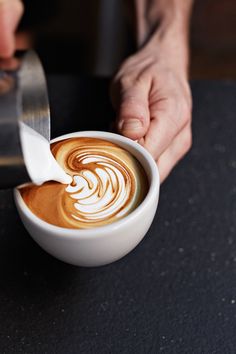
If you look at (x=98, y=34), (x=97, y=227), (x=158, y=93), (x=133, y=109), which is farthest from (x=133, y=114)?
(x=98, y=34)

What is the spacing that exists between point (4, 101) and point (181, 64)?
0.58 metres

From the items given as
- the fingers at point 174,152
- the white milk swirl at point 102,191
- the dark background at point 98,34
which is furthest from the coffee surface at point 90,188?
the dark background at point 98,34

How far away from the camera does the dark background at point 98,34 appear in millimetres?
1652

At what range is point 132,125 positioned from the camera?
858mm

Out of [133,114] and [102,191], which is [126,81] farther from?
[102,191]

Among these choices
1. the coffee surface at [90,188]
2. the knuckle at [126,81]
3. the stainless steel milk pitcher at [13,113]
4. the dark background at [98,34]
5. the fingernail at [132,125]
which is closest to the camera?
the stainless steel milk pitcher at [13,113]

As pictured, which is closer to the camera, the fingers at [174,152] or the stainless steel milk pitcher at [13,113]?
the stainless steel milk pitcher at [13,113]

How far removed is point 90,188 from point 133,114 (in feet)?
0.54

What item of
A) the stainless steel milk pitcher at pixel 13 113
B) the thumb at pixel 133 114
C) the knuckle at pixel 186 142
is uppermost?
the stainless steel milk pitcher at pixel 13 113

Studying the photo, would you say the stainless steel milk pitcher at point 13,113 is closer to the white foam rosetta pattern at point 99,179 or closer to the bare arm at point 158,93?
the white foam rosetta pattern at point 99,179

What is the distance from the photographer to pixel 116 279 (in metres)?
0.86

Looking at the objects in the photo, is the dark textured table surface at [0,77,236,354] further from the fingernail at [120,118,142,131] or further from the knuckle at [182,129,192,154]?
the fingernail at [120,118,142,131]

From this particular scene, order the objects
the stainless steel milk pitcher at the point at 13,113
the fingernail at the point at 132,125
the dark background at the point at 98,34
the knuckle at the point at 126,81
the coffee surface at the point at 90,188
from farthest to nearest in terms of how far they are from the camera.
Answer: the dark background at the point at 98,34 < the knuckle at the point at 126,81 < the fingernail at the point at 132,125 < the coffee surface at the point at 90,188 < the stainless steel milk pitcher at the point at 13,113

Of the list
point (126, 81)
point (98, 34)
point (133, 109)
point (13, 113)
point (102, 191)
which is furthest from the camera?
point (98, 34)
